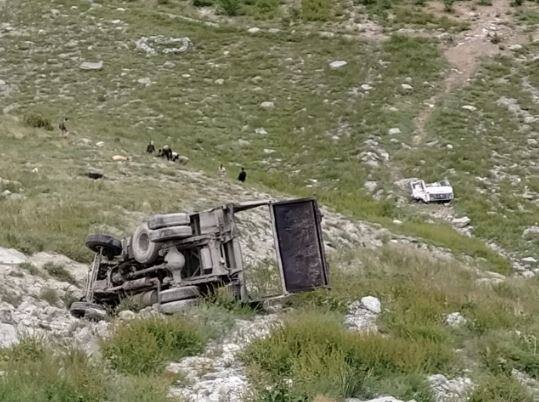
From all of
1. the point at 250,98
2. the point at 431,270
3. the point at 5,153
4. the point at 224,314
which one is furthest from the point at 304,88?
the point at 224,314

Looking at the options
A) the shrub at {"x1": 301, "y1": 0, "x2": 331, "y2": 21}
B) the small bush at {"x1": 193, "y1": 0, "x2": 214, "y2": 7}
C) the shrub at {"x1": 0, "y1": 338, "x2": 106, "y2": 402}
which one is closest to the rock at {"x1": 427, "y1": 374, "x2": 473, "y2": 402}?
the shrub at {"x1": 0, "y1": 338, "x2": 106, "y2": 402}

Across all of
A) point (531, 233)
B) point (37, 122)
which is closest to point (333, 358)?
point (531, 233)

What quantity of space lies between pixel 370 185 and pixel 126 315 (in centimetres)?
1131

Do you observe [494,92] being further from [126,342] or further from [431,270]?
[126,342]

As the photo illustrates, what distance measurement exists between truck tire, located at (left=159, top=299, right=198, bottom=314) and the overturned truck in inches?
0.9

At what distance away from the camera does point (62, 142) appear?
58.0 feet

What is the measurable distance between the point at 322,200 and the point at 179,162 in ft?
10.6

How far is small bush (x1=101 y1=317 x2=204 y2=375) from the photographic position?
6785mm

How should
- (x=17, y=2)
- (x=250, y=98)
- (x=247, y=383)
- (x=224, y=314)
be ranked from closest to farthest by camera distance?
1. (x=247, y=383)
2. (x=224, y=314)
3. (x=250, y=98)
4. (x=17, y=2)

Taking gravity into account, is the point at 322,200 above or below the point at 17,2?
below

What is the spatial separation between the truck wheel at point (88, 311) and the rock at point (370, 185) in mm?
10947

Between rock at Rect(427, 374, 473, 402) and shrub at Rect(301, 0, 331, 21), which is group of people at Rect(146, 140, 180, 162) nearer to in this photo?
rock at Rect(427, 374, 473, 402)

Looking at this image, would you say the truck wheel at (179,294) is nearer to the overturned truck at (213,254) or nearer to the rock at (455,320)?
the overturned truck at (213,254)

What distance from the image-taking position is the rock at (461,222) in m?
16.7
